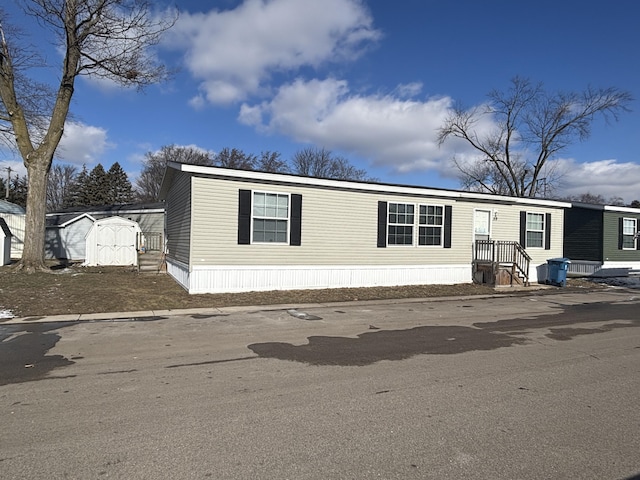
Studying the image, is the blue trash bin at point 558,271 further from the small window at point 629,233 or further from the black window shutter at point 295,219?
the black window shutter at point 295,219

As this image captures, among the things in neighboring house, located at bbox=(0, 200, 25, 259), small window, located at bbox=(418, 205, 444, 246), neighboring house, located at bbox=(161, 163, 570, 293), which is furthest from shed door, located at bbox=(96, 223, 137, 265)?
small window, located at bbox=(418, 205, 444, 246)

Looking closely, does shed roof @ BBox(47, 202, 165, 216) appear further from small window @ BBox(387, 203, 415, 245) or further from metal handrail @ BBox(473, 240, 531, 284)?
metal handrail @ BBox(473, 240, 531, 284)

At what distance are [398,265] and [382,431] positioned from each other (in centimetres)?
1185

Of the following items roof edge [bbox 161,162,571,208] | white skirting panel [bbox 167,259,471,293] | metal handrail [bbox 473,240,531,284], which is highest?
roof edge [bbox 161,162,571,208]

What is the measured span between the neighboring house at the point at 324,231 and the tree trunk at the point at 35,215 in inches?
164

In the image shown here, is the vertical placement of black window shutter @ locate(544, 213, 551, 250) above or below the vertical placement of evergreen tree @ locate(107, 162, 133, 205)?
below

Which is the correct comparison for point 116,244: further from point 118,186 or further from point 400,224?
point 118,186

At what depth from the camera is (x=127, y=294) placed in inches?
450

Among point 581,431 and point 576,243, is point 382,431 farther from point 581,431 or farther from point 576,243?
point 576,243

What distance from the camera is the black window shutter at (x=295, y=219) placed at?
44.2ft

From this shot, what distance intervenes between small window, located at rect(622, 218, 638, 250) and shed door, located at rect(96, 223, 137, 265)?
81.6 feet

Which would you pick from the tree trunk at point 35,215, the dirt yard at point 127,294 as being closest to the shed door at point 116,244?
the tree trunk at point 35,215

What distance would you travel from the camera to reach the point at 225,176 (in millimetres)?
12469

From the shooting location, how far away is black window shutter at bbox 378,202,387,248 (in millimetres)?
14969
